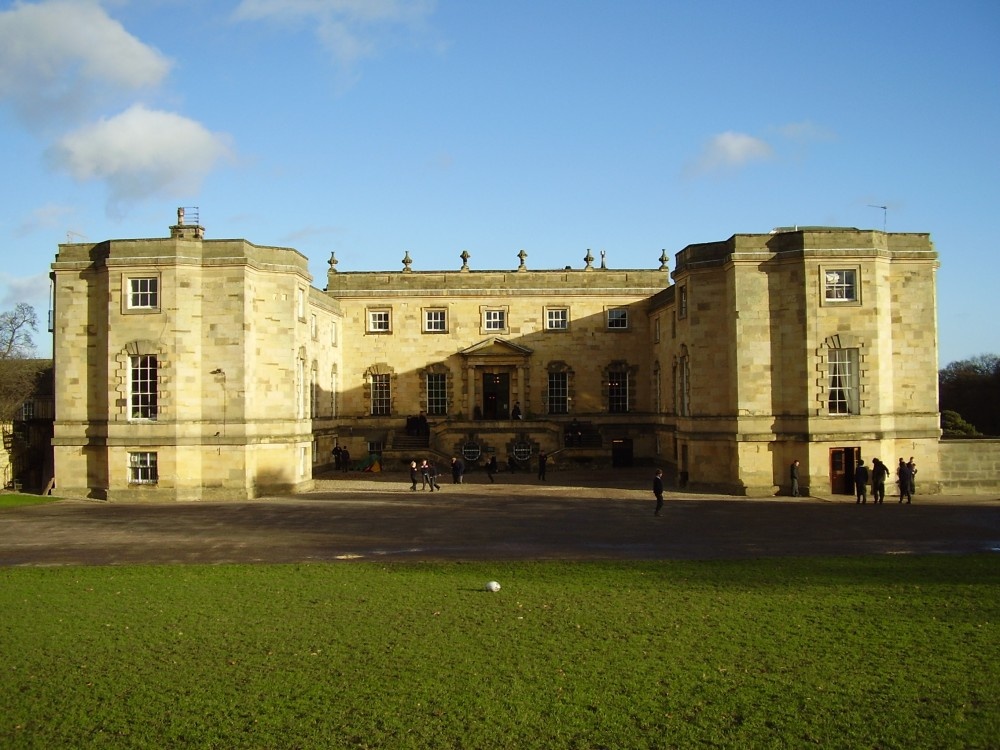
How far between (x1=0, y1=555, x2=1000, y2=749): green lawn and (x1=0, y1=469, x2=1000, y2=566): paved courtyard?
282 cm

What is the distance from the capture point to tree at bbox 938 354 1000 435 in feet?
215

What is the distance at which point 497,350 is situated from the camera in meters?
47.6

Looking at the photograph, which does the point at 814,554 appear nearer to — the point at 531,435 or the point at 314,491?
the point at 314,491

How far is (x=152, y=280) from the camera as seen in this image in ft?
106

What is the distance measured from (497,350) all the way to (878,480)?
23.3 metres

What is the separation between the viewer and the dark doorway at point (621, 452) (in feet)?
154

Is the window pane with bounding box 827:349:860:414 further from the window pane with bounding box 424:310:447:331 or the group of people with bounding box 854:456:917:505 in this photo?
the window pane with bounding box 424:310:447:331

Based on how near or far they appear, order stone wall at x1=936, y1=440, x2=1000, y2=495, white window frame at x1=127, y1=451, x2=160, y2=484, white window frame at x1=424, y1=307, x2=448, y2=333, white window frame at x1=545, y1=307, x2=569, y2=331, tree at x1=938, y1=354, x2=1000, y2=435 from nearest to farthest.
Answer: stone wall at x1=936, y1=440, x2=1000, y2=495 → white window frame at x1=127, y1=451, x2=160, y2=484 → white window frame at x1=545, y1=307, x2=569, y2=331 → white window frame at x1=424, y1=307, x2=448, y2=333 → tree at x1=938, y1=354, x2=1000, y2=435

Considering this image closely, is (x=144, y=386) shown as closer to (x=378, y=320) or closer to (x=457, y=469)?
(x=457, y=469)

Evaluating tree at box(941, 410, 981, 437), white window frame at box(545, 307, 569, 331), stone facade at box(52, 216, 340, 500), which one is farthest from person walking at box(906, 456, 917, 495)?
stone facade at box(52, 216, 340, 500)

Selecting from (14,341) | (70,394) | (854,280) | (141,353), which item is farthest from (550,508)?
(14,341)

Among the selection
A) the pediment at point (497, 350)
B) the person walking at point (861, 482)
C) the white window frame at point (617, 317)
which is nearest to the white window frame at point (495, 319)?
the pediment at point (497, 350)

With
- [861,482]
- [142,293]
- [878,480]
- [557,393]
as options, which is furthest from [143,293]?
[878,480]

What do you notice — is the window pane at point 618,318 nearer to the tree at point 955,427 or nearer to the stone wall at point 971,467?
the tree at point 955,427
